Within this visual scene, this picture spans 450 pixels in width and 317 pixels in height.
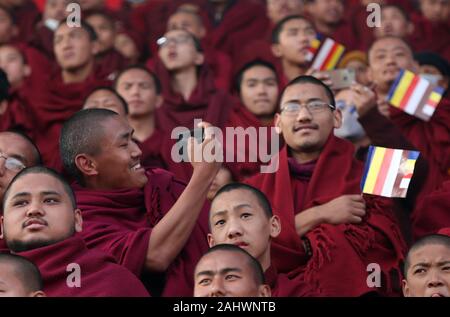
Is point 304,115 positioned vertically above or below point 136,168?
above

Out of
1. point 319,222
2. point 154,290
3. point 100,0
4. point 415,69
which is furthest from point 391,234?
point 100,0

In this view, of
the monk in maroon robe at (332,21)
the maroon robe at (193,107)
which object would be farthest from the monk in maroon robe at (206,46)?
the monk in maroon robe at (332,21)

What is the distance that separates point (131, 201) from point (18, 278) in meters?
1.44

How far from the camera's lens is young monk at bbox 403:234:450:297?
6285 mm

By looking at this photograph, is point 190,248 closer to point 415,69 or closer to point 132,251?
point 132,251

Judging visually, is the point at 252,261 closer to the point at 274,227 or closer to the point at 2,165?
the point at 274,227

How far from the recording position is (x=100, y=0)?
1217 cm

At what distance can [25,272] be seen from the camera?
18.9ft

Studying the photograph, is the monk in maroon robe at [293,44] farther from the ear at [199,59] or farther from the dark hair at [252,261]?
the dark hair at [252,261]

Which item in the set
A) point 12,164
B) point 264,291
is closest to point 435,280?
point 264,291

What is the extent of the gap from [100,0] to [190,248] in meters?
5.64

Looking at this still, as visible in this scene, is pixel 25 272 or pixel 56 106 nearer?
pixel 25 272

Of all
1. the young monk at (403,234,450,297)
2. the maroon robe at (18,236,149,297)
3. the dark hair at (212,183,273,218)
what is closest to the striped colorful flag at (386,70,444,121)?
the dark hair at (212,183,273,218)

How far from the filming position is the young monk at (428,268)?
629 centimetres
